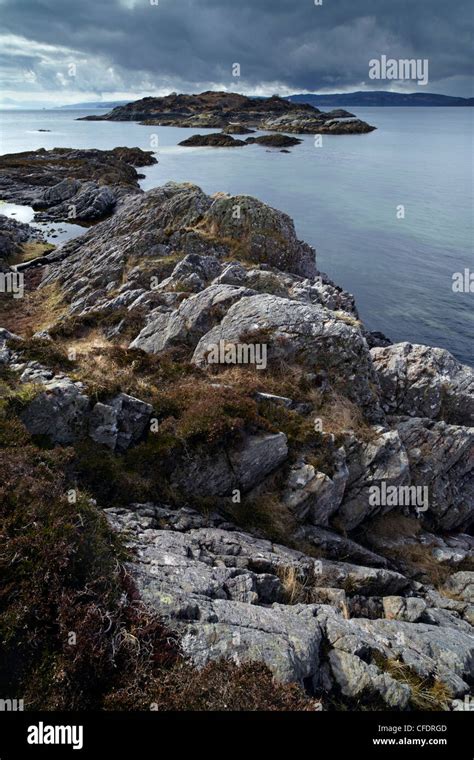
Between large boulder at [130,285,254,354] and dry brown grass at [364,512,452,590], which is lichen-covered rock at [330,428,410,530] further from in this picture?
large boulder at [130,285,254,354]

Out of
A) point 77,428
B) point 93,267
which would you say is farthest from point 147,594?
point 93,267

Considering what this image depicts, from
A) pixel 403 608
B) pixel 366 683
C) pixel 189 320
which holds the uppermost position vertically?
pixel 189 320

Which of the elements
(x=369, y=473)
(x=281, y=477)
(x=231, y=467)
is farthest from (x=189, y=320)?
(x=369, y=473)

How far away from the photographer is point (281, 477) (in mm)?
16031

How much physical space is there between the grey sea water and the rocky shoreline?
20.3 metres

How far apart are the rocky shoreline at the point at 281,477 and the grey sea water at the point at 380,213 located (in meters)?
20.3

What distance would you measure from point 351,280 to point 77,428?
43181mm

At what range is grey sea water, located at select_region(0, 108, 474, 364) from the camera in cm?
4519

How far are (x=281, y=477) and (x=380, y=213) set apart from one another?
228ft

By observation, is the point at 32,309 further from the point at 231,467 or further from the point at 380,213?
the point at 380,213

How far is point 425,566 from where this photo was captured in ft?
56.7

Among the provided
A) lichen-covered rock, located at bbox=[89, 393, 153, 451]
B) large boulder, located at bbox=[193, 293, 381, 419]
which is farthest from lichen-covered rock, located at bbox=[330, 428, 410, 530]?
lichen-covered rock, located at bbox=[89, 393, 153, 451]

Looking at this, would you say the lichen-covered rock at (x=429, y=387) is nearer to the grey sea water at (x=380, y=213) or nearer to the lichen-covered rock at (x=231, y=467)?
the lichen-covered rock at (x=231, y=467)

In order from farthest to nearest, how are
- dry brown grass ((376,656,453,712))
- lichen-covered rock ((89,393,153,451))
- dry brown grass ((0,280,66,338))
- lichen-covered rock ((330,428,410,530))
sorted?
dry brown grass ((0,280,66,338)) → lichen-covered rock ((330,428,410,530)) → lichen-covered rock ((89,393,153,451)) → dry brown grass ((376,656,453,712))
